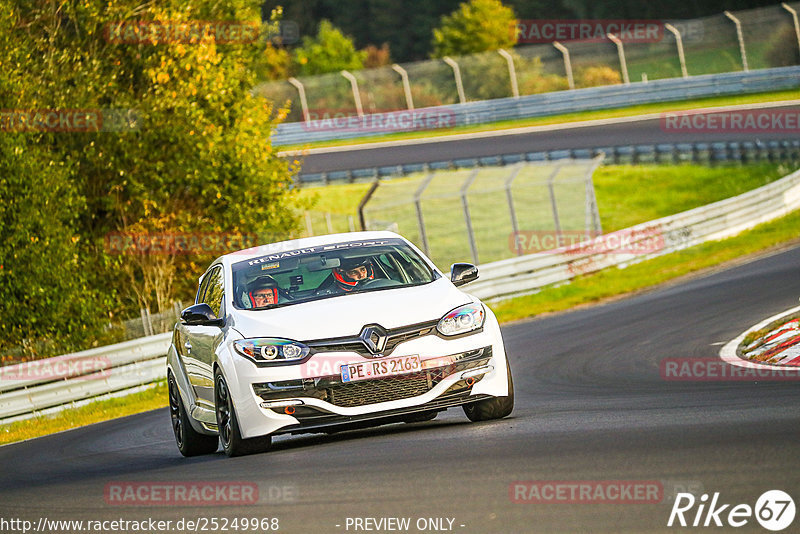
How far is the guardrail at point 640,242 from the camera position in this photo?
24141mm

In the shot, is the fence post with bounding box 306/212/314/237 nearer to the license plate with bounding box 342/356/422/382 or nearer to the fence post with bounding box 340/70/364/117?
the fence post with bounding box 340/70/364/117

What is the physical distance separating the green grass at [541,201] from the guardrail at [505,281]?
479 cm

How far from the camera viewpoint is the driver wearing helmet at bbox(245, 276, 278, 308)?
9.20 meters

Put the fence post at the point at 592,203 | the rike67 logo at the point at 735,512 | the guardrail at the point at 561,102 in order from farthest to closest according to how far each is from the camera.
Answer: the guardrail at the point at 561,102 < the fence post at the point at 592,203 < the rike67 logo at the point at 735,512

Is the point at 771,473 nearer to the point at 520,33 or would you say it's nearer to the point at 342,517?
the point at 342,517

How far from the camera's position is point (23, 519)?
24.8 ft

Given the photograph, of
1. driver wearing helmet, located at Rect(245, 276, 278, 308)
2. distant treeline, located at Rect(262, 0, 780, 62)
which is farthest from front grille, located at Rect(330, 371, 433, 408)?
distant treeline, located at Rect(262, 0, 780, 62)

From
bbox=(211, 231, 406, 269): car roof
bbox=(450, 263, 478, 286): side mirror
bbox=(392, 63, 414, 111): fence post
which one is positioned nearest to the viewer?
bbox=(450, 263, 478, 286): side mirror

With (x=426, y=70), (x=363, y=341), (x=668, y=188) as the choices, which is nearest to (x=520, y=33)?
(x=426, y=70)

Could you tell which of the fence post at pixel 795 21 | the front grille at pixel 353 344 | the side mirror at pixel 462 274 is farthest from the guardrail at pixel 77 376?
the fence post at pixel 795 21

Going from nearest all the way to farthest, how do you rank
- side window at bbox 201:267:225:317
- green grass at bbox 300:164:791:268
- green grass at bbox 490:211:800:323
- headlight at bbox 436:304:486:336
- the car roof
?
1. headlight at bbox 436:304:486:336
2. side window at bbox 201:267:225:317
3. the car roof
4. green grass at bbox 490:211:800:323
5. green grass at bbox 300:164:791:268

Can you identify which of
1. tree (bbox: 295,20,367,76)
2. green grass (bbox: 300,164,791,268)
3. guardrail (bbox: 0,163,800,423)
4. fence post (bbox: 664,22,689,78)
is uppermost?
fence post (bbox: 664,22,689,78)

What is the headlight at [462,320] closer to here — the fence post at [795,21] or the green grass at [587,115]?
the green grass at [587,115]

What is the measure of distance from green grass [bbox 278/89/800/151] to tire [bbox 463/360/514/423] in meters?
32.9
